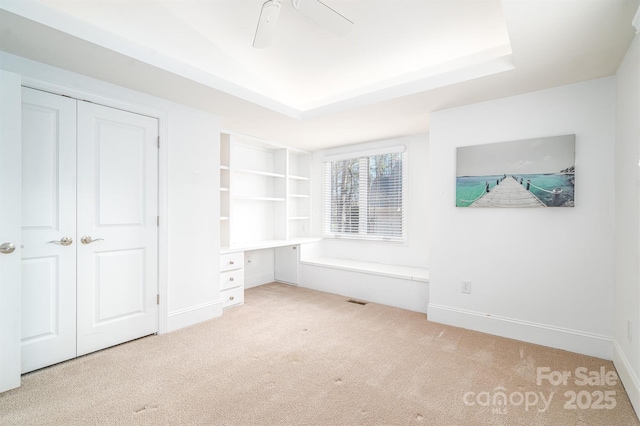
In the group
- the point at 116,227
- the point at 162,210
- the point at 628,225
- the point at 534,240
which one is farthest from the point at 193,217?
the point at 628,225

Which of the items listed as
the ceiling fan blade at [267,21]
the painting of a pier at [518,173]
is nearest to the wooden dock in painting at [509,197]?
the painting of a pier at [518,173]

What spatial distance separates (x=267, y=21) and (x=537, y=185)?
260 centimetres

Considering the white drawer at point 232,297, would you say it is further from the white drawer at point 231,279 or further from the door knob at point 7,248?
the door knob at point 7,248

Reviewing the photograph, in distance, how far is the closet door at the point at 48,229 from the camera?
2188 millimetres

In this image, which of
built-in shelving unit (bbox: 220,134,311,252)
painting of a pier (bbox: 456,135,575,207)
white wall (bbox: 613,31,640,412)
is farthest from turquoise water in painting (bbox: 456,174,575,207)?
built-in shelving unit (bbox: 220,134,311,252)

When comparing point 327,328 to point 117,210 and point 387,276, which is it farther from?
point 117,210

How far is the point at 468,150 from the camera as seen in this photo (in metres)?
3.01

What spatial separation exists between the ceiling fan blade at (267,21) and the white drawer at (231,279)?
256 cm

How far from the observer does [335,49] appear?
9.05 ft

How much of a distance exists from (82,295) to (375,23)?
3.27m

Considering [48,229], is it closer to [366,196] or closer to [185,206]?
[185,206]

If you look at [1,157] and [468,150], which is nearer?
[1,157]

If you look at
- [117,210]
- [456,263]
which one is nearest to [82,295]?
[117,210]

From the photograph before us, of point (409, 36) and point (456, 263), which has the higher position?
point (409, 36)
